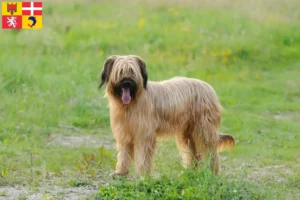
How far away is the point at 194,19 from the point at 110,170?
1078 centimetres

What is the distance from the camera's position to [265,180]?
368 inches

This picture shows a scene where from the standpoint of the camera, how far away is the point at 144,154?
871cm

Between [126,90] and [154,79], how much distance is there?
6.63m

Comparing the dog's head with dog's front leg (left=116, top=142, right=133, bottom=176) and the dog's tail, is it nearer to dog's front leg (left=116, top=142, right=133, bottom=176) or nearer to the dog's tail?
dog's front leg (left=116, top=142, right=133, bottom=176)

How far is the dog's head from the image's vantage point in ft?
27.6

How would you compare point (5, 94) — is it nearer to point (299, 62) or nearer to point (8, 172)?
point (8, 172)

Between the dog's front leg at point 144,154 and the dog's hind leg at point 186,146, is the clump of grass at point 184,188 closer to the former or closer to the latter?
the dog's front leg at point 144,154

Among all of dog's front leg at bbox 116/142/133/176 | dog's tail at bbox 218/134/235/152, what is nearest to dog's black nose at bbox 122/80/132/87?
dog's front leg at bbox 116/142/133/176

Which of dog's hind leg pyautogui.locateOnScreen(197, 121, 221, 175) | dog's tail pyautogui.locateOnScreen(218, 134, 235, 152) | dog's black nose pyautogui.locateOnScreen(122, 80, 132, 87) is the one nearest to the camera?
dog's black nose pyautogui.locateOnScreen(122, 80, 132, 87)

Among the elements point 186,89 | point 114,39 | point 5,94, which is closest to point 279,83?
point 114,39

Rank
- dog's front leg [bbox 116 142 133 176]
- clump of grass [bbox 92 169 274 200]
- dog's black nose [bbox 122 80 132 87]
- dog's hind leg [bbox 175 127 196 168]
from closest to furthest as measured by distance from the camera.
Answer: clump of grass [bbox 92 169 274 200] < dog's black nose [bbox 122 80 132 87] < dog's front leg [bbox 116 142 133 176] < dog's hind leg [bbox 175 127 196 168]

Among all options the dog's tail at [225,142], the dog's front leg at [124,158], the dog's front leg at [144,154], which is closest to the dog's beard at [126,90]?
the dog's front leg at [144,154]

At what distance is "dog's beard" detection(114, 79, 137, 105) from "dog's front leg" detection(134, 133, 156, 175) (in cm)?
53

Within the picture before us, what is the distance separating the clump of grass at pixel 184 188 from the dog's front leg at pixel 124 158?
103cm
